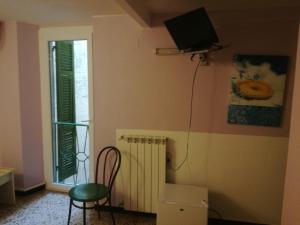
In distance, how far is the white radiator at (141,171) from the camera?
8.25ft

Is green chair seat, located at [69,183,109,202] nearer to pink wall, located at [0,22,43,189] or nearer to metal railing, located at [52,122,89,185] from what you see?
metal railing, located at [52,122,89,185]

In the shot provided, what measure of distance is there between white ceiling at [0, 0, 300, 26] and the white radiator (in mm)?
1240

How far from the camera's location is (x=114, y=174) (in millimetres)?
2547

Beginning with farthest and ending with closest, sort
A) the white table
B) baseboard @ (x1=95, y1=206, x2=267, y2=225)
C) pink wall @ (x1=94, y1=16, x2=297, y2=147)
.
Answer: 1. the white table
2. baseboard @ (x1=95, y1=206, x2=267, y2=225)
3. pink wall @ (x1=94, y1=16, x2=297, y2=147)

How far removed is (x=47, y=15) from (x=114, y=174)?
1.76 meters

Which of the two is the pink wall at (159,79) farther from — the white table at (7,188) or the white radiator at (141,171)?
the white table at (7,188)

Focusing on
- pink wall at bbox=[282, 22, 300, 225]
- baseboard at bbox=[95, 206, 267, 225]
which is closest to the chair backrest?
baseboard at bbox=[95, 206, 267, 225]

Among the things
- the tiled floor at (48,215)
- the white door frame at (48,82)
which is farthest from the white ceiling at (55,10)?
the tiled floor at (48,215)

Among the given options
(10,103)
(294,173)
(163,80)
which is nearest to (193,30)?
(163,80)

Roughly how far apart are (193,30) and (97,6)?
2.91ft

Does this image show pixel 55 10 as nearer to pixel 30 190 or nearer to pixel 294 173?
pixel 30 190

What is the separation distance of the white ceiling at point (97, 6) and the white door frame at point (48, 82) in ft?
0.87

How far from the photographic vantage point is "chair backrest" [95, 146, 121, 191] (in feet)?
8.52

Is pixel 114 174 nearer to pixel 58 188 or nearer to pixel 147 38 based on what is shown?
pixel 58 188
